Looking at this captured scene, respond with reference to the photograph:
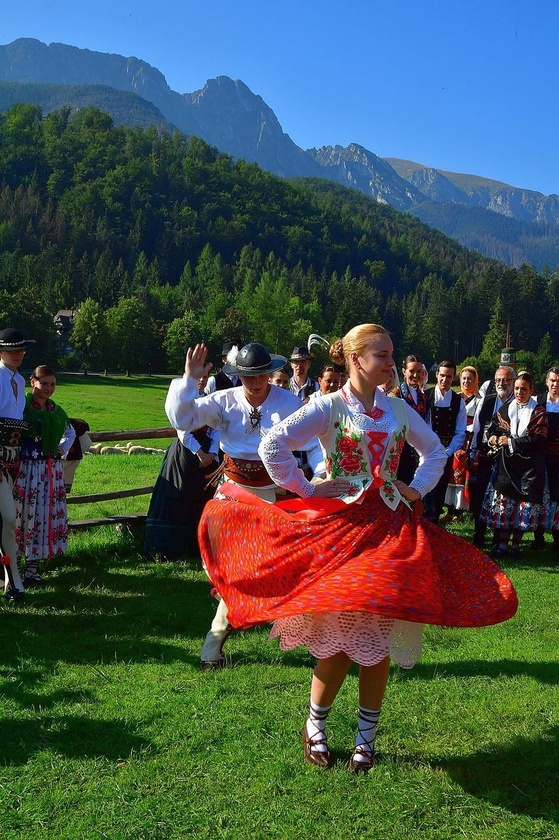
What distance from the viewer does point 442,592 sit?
3406 mm

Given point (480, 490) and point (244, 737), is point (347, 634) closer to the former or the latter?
point (244, 737)

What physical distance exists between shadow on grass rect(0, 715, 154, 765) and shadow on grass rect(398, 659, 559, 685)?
181 centimetres

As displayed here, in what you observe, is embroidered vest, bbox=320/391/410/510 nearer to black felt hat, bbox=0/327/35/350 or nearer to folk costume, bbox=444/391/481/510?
black felt hat, bbox=0/327/35/350

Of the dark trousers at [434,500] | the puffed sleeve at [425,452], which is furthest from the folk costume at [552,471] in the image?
the puffed sleeve at [425,452]

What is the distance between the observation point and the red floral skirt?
317 centimetres

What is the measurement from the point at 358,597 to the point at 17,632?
3425mm

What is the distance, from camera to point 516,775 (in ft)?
11.8

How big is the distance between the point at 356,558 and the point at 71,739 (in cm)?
184

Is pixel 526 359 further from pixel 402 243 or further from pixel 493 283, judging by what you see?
pixel 402 243

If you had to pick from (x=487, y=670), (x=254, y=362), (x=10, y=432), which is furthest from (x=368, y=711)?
(x=10, y=432)

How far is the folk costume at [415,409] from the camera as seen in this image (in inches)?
359

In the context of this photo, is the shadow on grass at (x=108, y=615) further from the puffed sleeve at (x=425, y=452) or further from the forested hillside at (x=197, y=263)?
the forested hillside at (x=197, y=263)

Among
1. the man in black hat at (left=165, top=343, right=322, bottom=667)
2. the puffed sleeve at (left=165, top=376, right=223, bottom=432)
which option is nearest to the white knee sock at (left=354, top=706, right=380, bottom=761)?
the man in black hat at (left=165, top=343, right=322, bottom=667)

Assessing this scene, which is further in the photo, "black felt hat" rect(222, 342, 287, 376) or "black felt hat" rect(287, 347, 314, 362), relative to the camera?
"black felt hat" rect(287, 347, 314, 362)
